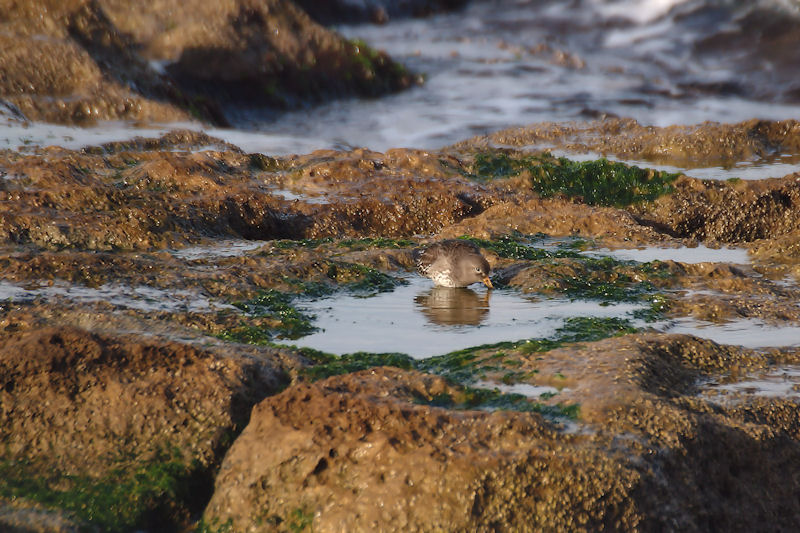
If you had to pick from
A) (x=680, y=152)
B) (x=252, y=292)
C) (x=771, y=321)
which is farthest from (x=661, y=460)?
(x=680, y=152)

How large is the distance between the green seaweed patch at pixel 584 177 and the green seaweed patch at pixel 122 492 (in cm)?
531

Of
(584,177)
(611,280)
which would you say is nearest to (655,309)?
(611,280)

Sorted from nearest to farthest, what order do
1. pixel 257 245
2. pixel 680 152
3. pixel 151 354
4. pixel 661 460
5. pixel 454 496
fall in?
pixel 454 496 < pixel 661 460 < pixel 151 354 < pixel 257 245 < pixel 680 152

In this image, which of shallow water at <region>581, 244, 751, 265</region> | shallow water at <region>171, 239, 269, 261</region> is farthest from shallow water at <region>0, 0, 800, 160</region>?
shallow water at <region>171, 239, 269, 261</region>

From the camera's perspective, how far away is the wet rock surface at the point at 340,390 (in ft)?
9.00

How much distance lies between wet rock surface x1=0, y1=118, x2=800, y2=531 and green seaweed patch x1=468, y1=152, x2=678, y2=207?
1297 mm

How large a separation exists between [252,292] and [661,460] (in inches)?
103

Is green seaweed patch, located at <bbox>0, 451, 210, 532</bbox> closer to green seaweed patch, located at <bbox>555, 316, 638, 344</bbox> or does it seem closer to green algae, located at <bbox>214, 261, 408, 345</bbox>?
green algae, located at <bbox>214, 261, 408, 345</bbox>

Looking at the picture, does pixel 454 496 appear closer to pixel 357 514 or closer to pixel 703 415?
pixel 357 514

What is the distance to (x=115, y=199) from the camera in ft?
20.0

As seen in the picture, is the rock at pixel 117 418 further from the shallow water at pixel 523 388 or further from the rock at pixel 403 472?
the shallow water at pixel 523 388

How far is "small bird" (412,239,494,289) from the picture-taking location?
18.1ft

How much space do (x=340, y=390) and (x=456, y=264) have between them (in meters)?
2.55

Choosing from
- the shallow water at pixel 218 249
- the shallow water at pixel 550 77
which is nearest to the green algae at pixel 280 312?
the shallow water at pixel 218 249
